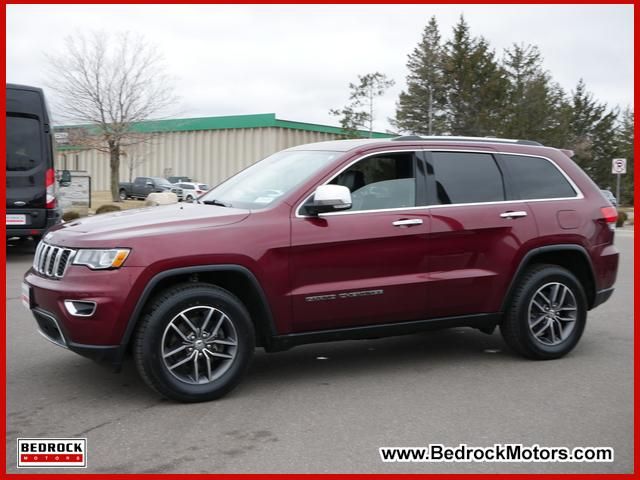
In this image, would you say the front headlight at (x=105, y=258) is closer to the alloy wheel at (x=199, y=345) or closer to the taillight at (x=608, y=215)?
the alloy wheel at (x=199, y=345)

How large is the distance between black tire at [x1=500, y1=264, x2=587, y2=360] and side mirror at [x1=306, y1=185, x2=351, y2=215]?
5.88 ft

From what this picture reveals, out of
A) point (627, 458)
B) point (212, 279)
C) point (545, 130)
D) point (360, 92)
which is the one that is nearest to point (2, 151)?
point (212, 279)

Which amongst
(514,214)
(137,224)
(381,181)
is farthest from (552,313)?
(137,224)

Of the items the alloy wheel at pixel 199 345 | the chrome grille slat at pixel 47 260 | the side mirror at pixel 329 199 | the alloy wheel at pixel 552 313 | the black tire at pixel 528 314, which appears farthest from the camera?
the alloy wheel at pixel 552 313

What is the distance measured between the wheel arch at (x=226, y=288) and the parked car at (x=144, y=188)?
44264mm

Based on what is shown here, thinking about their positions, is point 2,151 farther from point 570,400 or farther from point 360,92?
point 360,92

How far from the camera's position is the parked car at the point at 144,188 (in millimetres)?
50094

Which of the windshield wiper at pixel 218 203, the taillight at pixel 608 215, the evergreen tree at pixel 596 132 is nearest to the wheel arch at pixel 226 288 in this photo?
the windshield wiper at pixel 218 203

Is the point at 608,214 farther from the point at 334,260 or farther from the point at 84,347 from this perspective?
the point at 84,347

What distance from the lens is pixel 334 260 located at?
539 centimetres

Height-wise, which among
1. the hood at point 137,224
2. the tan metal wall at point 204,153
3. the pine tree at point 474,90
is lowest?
the hood at point 137,224

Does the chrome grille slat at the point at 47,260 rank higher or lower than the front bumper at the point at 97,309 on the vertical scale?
higher

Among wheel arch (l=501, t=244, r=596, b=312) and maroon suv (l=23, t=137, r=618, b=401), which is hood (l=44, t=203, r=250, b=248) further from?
wheel arch (l=501, t=244, r=596, b=312)

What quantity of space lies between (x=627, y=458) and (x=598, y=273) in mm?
2682
